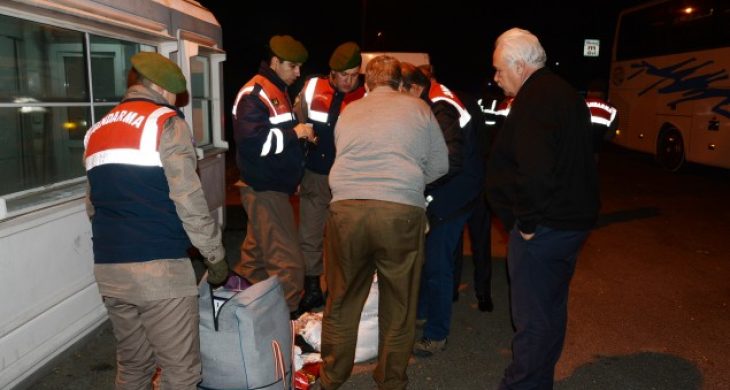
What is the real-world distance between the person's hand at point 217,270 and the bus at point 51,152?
49.4 inches

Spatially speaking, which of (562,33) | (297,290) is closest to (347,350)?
(297,290)

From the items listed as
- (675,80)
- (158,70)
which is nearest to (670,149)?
(675,80)

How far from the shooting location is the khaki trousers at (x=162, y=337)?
253 cm

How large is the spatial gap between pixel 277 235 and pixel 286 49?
1.29m

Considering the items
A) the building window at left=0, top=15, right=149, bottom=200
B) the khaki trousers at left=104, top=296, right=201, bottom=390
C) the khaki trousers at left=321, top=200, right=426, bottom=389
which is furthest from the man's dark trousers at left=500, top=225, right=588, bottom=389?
the building window at left=0, top=15, right=149, bottom=200

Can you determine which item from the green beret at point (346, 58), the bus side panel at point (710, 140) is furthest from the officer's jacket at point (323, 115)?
the bus side panel at point (710, 140)

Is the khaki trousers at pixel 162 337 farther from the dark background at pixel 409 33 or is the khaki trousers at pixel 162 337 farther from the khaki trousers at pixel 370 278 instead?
the dark background at pixel 409 33

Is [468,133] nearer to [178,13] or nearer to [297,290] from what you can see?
[297,290]

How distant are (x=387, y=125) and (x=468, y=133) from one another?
3.67 ft

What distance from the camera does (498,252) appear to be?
21.0 feet

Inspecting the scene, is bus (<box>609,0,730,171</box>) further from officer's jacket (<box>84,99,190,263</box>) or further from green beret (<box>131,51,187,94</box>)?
officer's jacket (<box>84,99,190,263</box>)

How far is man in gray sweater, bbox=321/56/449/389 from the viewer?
2.91m

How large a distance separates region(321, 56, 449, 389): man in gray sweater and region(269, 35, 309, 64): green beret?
3.10ft

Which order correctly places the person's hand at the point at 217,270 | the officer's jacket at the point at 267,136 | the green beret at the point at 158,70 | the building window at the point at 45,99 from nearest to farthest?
1. the green beret at the point at 158,70
2. the person's hand at the point at 217,270
3. the building window at the point at 45,99
4. the officer's jacket at the point at 267,136
